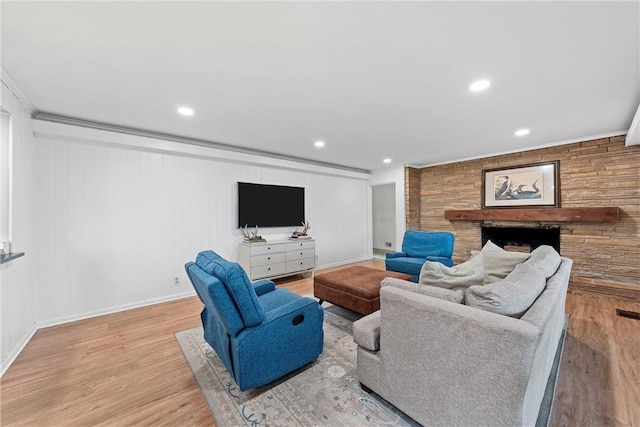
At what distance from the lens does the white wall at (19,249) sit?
2.07m

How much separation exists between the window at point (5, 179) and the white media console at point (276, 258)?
2.49 meters

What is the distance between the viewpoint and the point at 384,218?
7.59 metres

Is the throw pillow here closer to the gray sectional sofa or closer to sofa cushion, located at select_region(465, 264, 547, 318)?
the gray sectional sofa

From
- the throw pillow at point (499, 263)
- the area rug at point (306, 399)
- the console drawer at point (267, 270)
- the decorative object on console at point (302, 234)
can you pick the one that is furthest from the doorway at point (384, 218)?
the area rug at point (306, 399)

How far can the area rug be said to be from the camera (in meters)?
1.51

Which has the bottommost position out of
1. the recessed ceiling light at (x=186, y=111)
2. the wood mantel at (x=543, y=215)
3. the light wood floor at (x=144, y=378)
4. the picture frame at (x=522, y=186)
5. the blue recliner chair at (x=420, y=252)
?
the light wood floor at (x=144, y=378)

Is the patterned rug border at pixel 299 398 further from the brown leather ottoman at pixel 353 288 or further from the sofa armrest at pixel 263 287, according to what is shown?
the sofa armrest at pixel 263 287

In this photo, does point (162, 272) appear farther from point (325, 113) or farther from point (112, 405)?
point (325, 113)

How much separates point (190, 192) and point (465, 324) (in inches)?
150

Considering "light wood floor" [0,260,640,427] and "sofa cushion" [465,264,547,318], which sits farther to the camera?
"light wood floor" [0,260,640,427]

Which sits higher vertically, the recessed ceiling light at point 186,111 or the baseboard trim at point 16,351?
the recessed ceiling light at point 186,111

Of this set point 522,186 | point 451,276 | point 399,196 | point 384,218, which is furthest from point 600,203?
point 384,218

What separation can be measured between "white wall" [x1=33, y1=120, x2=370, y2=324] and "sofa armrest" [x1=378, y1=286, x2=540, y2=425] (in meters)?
3.27

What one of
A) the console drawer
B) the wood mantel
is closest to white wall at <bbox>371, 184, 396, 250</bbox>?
the wood mantel
